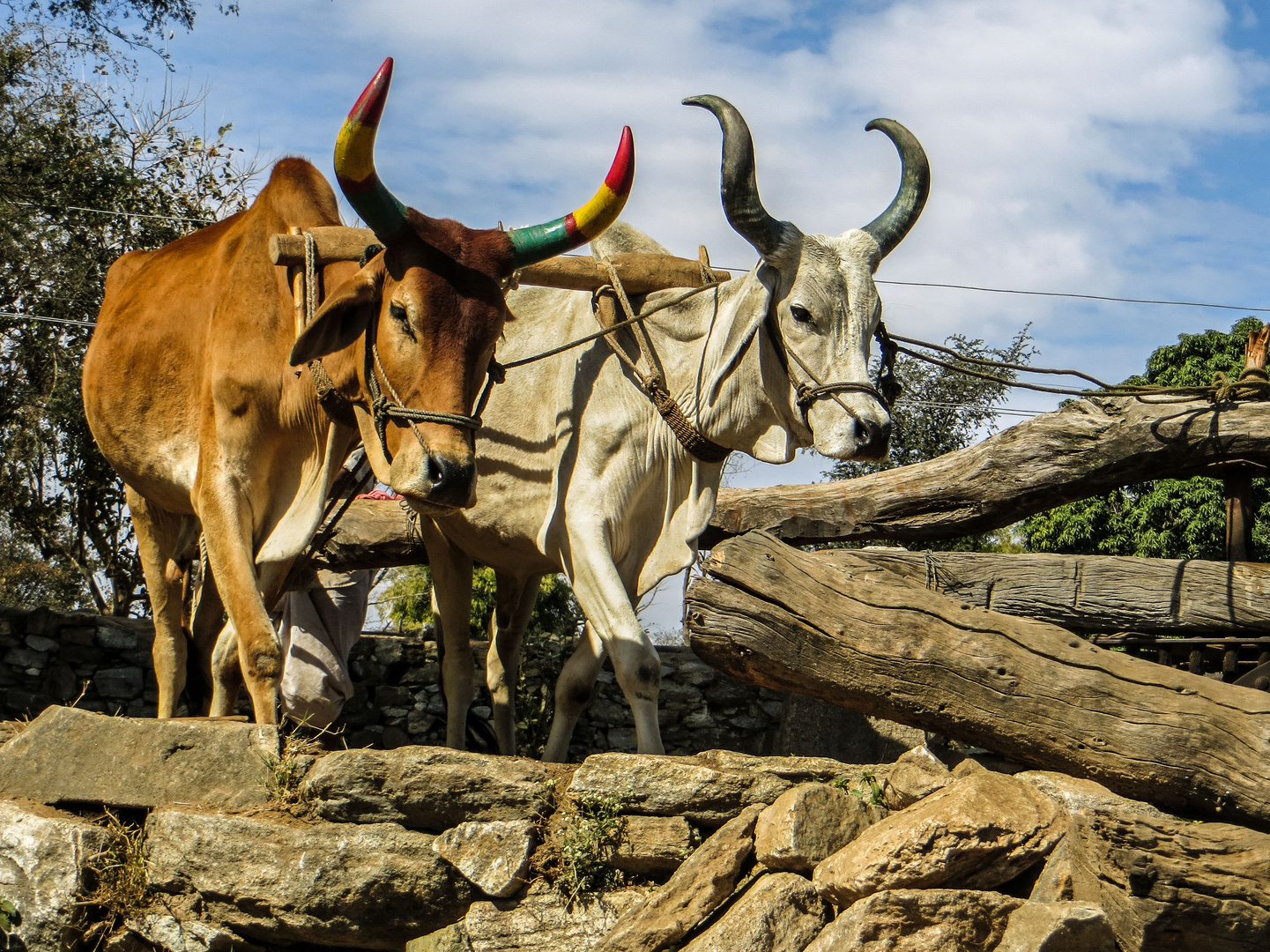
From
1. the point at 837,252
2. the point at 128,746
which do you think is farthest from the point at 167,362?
the point at 837,252

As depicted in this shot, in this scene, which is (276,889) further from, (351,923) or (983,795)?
(983,795)

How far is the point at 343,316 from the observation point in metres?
4.53

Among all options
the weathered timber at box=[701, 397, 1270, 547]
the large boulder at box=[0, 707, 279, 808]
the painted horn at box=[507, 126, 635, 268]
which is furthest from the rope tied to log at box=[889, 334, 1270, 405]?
the large boulder at box=[0, 707, 279, 808]

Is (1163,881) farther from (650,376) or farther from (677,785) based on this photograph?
(650,376)

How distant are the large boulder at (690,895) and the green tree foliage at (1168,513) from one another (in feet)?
33.1

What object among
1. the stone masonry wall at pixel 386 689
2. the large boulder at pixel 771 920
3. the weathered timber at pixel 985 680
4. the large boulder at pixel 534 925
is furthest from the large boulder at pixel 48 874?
the stone masonry wall at pixel 386 689

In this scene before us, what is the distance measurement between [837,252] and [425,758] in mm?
2520

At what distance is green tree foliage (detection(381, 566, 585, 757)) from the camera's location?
893cm

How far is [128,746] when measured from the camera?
13.7 feet

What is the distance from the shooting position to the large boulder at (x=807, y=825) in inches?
144

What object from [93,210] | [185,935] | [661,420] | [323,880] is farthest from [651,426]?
[93,210]

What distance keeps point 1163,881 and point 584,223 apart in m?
2.86

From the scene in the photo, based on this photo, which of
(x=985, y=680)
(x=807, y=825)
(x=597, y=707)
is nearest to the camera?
(x=807, y=825)

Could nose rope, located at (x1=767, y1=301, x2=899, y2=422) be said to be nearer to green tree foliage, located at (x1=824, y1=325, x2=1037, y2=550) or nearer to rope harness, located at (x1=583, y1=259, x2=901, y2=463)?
rope harness, located at (x1=583, y1=259, x2=901, y2=463)
